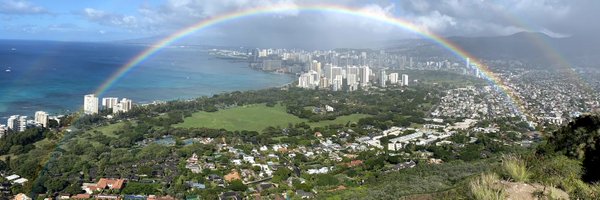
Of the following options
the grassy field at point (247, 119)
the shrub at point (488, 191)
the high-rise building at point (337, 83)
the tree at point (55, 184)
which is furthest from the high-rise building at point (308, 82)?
the shrub at point (488, 191)

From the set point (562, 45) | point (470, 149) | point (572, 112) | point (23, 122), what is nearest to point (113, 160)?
point (23, 122)

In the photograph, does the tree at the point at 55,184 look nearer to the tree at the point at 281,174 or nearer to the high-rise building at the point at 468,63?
the tree at the point at 281,174

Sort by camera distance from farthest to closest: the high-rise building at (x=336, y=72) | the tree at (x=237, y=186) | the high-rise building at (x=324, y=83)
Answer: the high-rise building at (x=336, y=72) < the high-rise building at (x=324, y=83) < the tree at (x=237, y=186)

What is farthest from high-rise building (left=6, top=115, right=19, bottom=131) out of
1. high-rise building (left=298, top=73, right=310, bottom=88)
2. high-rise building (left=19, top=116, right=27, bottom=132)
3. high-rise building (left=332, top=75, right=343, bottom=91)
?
high-rise building (left=332, top=75, right=343, bottom=91)

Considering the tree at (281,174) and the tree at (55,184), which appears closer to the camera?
the tree at (55,184)

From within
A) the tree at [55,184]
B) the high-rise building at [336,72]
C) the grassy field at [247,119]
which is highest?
the high-rise building at [336,72]

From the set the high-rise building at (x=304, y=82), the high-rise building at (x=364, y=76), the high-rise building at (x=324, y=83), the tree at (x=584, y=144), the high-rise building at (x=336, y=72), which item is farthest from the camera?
the high-rise building at (x=336, y=72)

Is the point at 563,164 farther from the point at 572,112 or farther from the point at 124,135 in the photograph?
the point at 572,112

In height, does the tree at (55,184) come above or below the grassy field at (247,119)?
below

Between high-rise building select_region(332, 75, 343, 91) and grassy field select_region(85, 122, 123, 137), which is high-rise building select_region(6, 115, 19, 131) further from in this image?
high-rise building select_region(332, 75, 343, 91)
